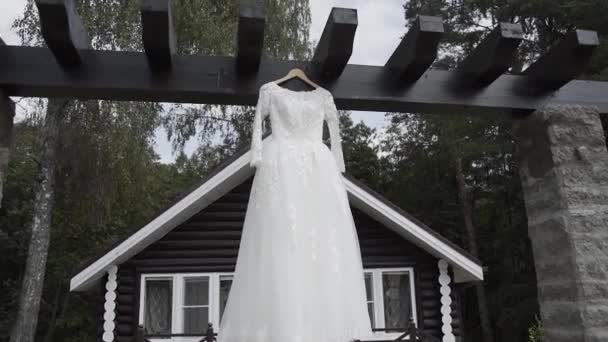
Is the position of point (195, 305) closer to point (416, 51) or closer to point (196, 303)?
point (196, 303)

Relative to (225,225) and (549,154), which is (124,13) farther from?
(549,154)

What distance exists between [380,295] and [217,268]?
2594 mm

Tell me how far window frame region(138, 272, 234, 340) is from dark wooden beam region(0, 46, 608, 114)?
5344 mm

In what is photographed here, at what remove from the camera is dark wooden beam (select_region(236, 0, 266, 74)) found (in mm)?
2453

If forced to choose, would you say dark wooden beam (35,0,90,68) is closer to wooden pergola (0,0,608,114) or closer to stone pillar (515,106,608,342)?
wooden pergola (0,0,608,114)

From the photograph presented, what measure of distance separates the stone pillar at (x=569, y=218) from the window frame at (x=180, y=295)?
5.40 metres

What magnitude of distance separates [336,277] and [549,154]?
1.59 metres

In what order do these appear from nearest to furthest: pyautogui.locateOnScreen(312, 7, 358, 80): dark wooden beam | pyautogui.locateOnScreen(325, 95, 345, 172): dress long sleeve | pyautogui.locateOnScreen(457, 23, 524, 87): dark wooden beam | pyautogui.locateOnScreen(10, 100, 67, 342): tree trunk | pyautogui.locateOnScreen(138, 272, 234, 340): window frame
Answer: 1. pyautogui.locateOnScreen(312, 7, 358, 80): dark wooden beam
2. pyautogui.locateOnScreen(457, 23, 524, 87): dark wooden beam
3. pyautogui.locateOnScreen(325, 95, 345, 172): dress long sleeve
4. pyautogui.locateOnScreen(138, 272, 234, 340): window frame
5. pyautogui.locateOnScreen(10, 100, 67, 342): tree trunk

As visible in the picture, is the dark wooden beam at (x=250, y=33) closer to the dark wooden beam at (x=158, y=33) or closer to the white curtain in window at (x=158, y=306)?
the dark wooden beam at (x=158, y=33)

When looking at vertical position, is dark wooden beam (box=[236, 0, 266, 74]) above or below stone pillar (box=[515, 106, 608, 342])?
above

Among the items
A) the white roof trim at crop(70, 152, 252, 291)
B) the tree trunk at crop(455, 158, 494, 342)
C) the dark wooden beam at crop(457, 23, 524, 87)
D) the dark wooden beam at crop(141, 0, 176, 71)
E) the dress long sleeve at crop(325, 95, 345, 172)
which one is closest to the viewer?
the dark wooden beam at crop(141, 0, 176, 71)

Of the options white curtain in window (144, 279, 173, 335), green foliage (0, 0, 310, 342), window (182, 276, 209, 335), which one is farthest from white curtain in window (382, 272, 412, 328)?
green foliage (0, 0, 310, 342)

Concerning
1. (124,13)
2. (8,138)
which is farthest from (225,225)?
(8,138)

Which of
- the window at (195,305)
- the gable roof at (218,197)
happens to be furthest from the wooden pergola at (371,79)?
the window at (195,305)
